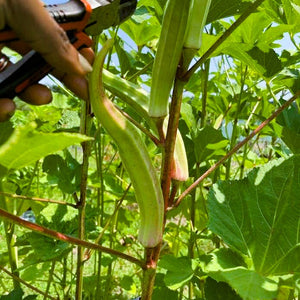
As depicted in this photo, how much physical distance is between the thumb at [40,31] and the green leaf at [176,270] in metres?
0.44

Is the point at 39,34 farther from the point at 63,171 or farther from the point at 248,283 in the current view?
the point at 63,171

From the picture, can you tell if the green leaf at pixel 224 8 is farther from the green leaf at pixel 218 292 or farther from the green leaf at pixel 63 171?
the green leaf at pixel 63 171

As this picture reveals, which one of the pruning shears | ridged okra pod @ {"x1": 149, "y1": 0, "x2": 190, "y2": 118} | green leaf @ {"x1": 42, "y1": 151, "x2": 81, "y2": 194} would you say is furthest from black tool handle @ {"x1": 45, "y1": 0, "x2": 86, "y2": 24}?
green leaf @ {"x1": 42, "y1": 151, "x2": 81, "y2": 194}

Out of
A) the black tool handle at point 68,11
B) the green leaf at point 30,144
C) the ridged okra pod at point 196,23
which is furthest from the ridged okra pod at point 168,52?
the green leaf at point 30,144

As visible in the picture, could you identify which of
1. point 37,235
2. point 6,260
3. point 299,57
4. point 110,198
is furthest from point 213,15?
point 110,198

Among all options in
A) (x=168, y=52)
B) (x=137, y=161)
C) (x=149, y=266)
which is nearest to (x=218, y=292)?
(x=149, y=266)

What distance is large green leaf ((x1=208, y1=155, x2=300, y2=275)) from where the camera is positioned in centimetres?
76

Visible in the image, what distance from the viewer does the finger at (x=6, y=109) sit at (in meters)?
0.59

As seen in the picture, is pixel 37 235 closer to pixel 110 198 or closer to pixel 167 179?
pixel 167 179

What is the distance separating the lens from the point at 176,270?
0.87m

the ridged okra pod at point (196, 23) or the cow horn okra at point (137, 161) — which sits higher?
the ridged okra pod at point (196, 23)

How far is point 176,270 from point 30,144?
1.62 feet

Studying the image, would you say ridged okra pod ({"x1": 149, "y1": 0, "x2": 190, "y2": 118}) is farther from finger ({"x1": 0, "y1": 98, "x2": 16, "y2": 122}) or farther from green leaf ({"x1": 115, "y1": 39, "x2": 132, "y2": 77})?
green leaf ({"x1": 115, "y1": 39, "x2": 132, "y2": 77})

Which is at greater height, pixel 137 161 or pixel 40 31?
pixel 40 31
